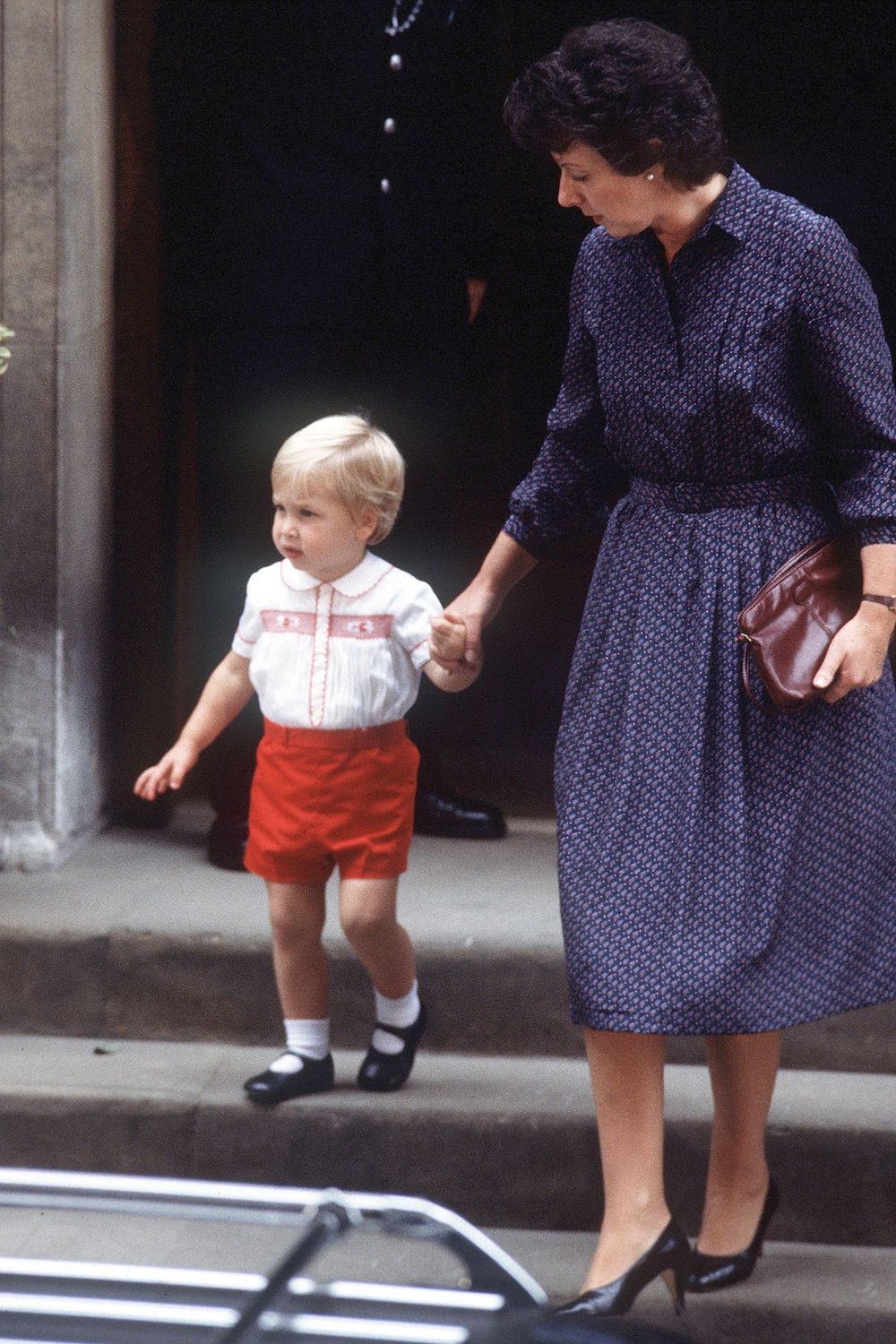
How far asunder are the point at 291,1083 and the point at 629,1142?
789mm

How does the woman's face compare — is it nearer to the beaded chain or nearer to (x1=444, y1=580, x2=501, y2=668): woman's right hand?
(x1=444, y1=580, x2=501, y2=668): woman's right hand

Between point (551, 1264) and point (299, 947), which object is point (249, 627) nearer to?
point (299, 947)

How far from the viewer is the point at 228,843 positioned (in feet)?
13.2

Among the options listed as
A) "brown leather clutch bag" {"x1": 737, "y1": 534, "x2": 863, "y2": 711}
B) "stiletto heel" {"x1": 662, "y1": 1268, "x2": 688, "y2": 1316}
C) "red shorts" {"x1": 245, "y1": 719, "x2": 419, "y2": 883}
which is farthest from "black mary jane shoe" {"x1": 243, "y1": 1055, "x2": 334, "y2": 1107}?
"brown leather clutch bag" {"x1": 737, "y1": 534, "x2": 863, "y2": 711}

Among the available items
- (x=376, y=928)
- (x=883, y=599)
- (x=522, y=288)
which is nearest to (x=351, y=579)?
(x=376, y=928)

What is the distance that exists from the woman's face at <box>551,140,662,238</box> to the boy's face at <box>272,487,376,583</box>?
0.72m

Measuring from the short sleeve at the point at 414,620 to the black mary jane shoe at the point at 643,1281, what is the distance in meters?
1.02

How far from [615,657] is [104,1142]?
135 cm

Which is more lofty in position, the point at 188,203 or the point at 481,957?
the point at 188,203

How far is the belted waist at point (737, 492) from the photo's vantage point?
2.52 metres

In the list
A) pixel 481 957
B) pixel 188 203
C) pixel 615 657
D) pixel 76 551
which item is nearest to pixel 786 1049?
pixel 481 957

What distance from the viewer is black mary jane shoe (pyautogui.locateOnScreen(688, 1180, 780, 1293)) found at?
2746mm

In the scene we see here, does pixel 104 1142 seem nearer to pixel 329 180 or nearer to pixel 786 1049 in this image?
pixel 786 1049

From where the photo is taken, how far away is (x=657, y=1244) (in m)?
2.55
